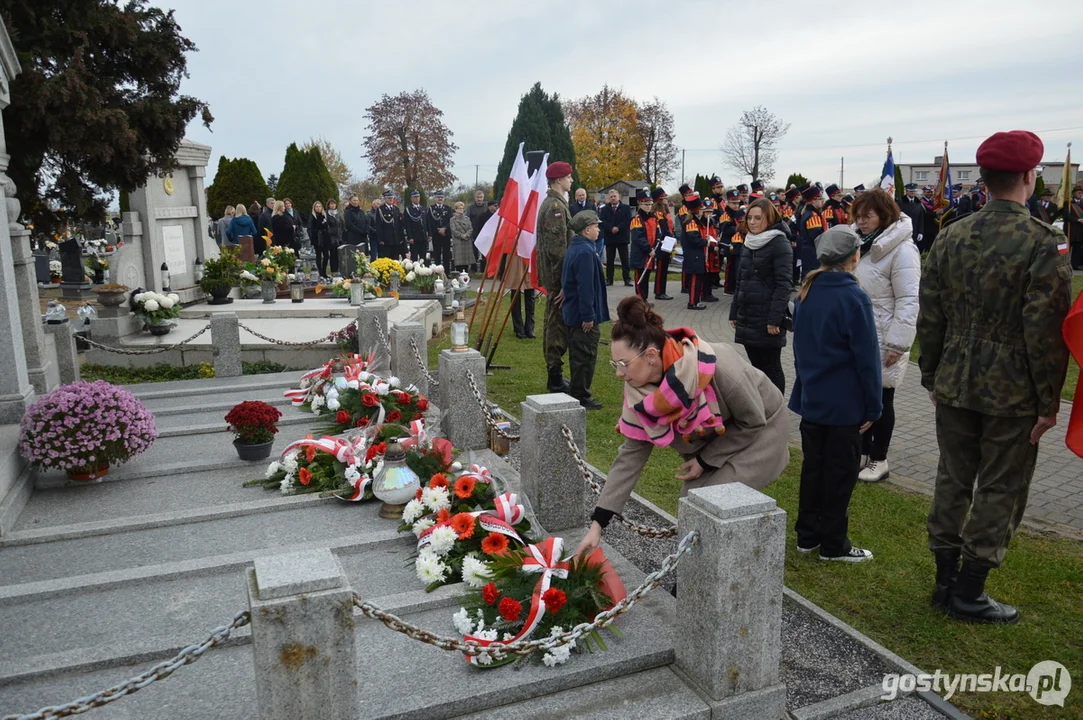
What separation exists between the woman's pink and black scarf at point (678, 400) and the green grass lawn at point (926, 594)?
1.48 meters

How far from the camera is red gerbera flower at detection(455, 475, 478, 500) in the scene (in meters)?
4.93

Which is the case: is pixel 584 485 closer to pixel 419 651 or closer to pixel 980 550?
pixel 419 651

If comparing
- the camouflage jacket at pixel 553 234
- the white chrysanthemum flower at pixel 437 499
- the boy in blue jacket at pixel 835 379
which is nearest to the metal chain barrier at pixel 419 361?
the camouflage jacket at pixel 553 234

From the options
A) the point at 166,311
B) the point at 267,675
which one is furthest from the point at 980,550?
the point at 166,311

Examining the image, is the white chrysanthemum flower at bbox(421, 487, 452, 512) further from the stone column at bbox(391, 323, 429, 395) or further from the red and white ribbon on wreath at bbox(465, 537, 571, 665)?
the stone column at bbox(391, 323, 429, 395)

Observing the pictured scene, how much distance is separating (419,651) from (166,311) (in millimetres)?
8714

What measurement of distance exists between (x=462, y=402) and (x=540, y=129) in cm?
3573

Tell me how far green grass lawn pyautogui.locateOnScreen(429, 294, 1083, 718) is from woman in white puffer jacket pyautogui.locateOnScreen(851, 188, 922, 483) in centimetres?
99

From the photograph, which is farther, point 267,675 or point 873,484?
point 873,484

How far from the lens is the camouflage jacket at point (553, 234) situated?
9250 millimetres

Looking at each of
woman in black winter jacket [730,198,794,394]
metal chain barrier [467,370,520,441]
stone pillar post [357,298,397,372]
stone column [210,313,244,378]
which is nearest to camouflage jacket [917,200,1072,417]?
woman in black winter jacket [730,198,794,394]

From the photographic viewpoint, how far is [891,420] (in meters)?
6.09

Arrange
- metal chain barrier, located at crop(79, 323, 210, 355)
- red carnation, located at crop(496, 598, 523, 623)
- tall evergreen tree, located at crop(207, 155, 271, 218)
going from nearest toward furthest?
1. red carnation, located at crop(496, 598, 523, 623)
2. metal chain barrier, located at crop(79, 323, 210, 355)
3. tall evergreen tree, located at crop(207, 155, 271, 218)

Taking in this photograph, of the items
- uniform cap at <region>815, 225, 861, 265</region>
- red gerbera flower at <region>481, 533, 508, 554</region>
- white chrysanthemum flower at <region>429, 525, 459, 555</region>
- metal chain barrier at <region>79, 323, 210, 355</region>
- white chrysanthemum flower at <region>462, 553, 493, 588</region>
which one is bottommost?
white chrysanthemum flower at <region>462, 553, 493, 588</region>
